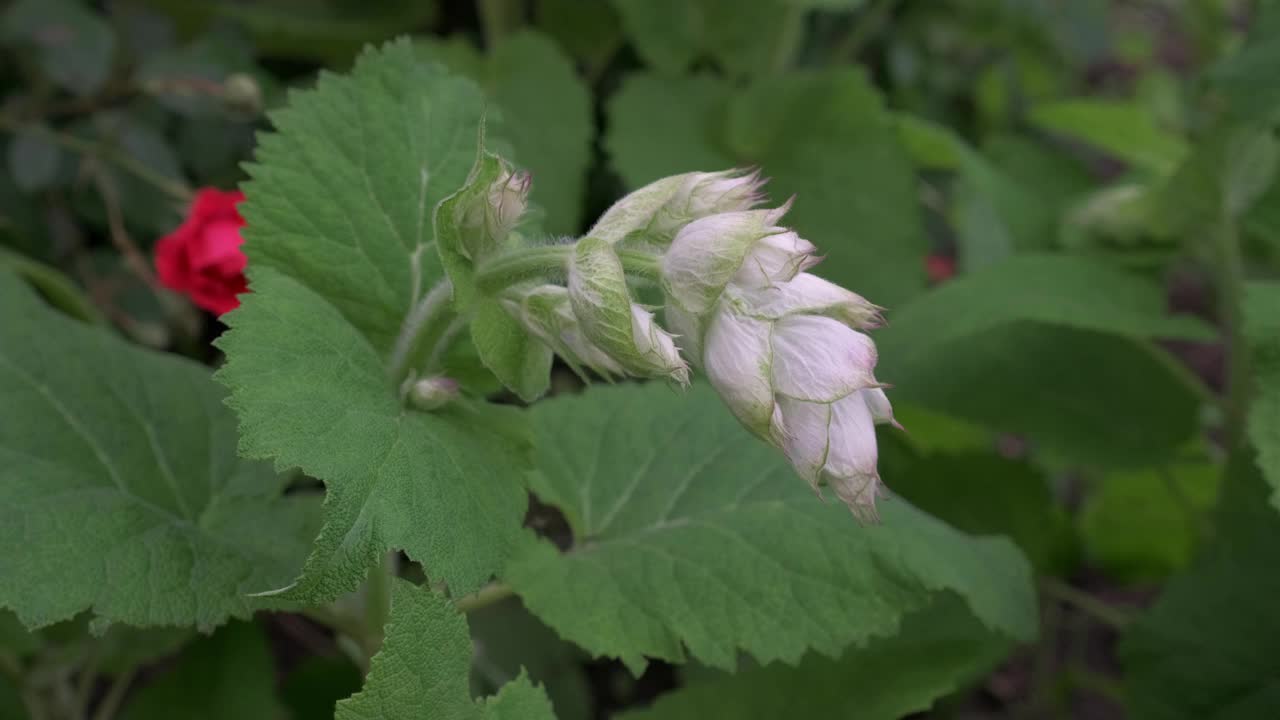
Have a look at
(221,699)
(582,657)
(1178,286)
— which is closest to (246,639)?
(221,699)

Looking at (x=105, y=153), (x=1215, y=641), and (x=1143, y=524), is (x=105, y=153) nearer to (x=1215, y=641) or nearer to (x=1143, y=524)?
(x=1215, y=641)

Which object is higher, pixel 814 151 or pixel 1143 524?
pixel 814 151

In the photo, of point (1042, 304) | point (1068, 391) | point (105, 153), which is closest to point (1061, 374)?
point (1068, 391)

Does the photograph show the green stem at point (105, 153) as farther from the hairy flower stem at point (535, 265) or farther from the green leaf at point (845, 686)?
the green leaf at point (845, 686)

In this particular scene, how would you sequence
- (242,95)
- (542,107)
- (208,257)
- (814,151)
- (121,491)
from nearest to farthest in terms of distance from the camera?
(121,491) → (208,257) → (242,95) → (542,107) → (814,151)

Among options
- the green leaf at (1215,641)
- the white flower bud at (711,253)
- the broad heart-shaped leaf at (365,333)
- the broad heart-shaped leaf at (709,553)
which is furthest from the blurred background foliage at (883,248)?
the white flower bud at (711,253)

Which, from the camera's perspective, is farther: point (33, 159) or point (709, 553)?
point (33, 159)
